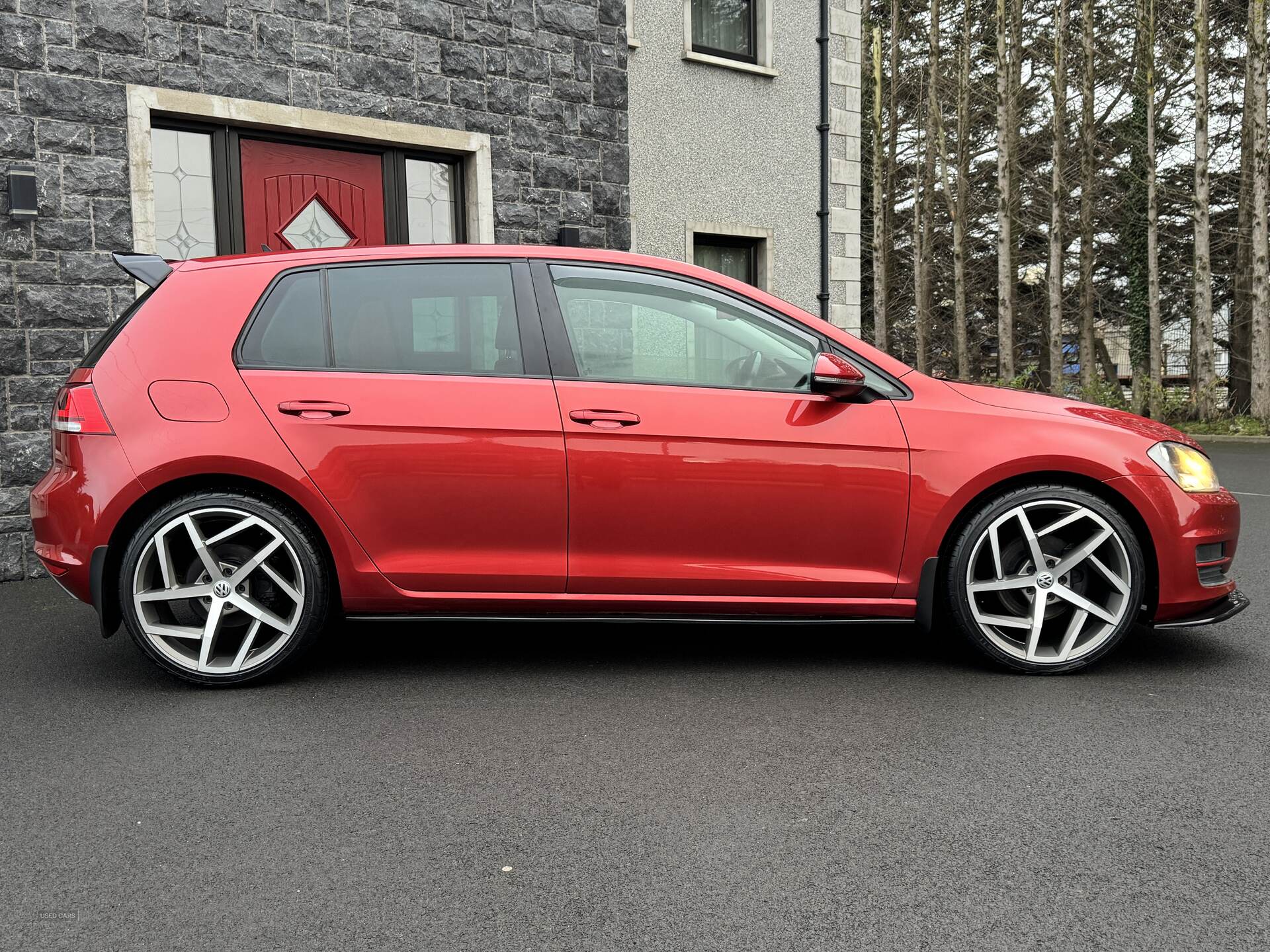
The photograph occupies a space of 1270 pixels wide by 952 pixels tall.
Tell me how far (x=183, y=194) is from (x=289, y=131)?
87 centimetres

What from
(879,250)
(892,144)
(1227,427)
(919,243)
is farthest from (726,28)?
(892,144)

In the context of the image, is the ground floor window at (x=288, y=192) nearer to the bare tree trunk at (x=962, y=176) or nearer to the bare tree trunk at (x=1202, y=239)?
the bare tree trunk at (x=1202, y=239)

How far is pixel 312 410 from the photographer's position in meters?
4.33

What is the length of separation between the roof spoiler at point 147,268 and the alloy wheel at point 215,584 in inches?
37.5

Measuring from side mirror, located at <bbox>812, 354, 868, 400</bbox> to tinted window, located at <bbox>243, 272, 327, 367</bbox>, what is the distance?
1.86 metres

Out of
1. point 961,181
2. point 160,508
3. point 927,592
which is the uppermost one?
point 961,181

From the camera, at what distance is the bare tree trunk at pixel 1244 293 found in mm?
22922

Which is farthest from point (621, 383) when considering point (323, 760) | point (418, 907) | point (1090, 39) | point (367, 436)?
point (1090, 39)

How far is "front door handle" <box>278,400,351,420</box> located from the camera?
4.33 m

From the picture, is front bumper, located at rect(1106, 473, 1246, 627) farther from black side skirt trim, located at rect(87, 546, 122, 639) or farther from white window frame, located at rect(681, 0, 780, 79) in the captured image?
white window frame, located at rect(681, 0, 780, 79)

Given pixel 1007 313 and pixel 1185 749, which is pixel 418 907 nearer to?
pixel 1185 749

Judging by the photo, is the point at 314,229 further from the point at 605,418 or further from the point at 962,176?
the point at 962,176

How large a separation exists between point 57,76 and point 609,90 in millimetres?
4163

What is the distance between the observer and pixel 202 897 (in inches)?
104
